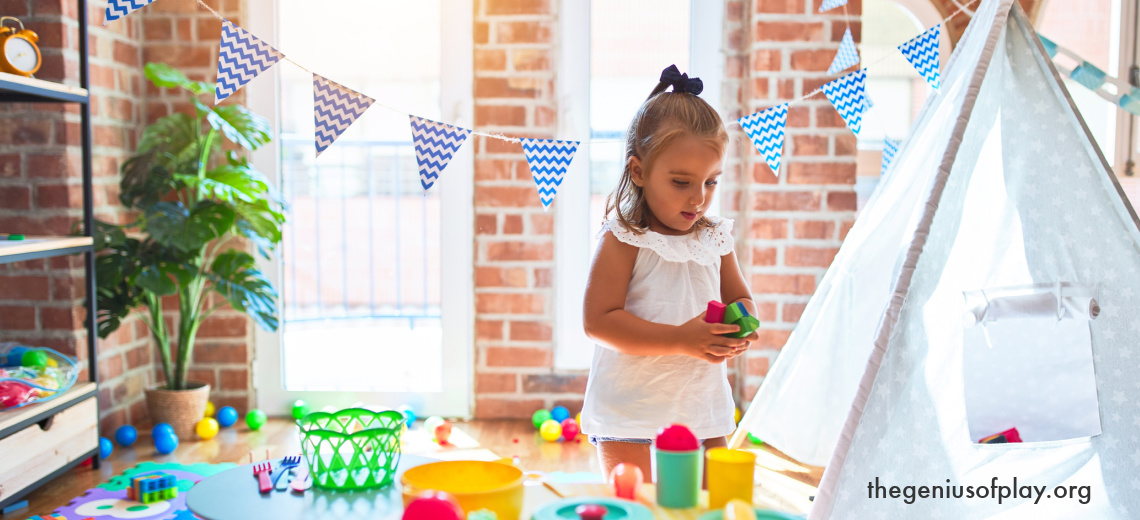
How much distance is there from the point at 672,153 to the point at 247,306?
65.9 inches

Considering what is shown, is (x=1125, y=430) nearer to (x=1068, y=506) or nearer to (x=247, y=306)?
(x=1068, y=506)

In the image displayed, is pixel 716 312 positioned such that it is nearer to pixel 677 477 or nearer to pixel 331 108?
pixel 677 477

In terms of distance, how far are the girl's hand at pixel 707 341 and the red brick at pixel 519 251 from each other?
1.56m

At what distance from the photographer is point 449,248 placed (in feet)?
9.45

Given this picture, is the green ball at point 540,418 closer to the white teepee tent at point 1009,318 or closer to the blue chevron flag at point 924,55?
the white teepee tent at point 1009,318

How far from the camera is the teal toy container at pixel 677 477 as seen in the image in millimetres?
890

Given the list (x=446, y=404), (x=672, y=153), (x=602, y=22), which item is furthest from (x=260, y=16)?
(x=672, y=153)

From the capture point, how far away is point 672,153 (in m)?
1.37

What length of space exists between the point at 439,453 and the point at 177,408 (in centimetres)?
88

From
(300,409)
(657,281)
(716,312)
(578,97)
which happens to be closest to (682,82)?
(657,281)

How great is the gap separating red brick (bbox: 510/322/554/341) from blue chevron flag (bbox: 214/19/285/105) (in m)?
1.48

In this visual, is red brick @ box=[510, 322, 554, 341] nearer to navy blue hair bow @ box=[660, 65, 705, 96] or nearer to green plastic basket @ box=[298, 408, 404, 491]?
navy blue hair bow @ box=[660, 65, 705, 96]

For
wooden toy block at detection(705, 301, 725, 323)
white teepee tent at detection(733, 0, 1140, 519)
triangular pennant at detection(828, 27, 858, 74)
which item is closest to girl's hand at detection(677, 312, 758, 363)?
wooden toy block at detection(705, 301, 725, 323)

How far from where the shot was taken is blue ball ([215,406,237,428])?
2.81m
